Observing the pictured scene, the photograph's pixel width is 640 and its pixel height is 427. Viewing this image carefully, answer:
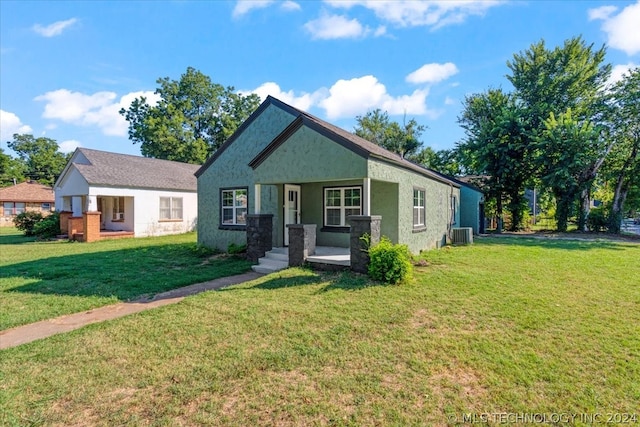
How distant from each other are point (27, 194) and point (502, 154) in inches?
1783

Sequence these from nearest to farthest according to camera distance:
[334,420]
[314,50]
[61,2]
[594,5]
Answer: [334,420] < [61,2] < [594,5] < [314,50]

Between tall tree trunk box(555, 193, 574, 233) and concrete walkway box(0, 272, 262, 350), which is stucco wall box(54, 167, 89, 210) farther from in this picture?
tall tree trunk box(555, 193, 574, 233)

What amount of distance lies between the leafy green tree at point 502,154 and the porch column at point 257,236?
17810 mm

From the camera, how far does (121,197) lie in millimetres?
20719

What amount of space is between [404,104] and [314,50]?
2513 cm

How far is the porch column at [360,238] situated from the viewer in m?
7.76

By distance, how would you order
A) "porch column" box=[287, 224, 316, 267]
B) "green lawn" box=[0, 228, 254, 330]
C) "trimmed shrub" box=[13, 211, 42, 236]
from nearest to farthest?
"green lawn" box=[0, 228, 254, 330]
"porch column" box=[287, 224, 316, 267]
"trimmed shrub" box=[13, 211, 42, 236]

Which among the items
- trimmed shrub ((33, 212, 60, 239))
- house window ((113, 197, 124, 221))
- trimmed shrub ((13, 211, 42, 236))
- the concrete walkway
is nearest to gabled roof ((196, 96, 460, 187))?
the concrete walkway

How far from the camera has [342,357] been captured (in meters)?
3.94

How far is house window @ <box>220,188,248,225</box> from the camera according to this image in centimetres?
1241

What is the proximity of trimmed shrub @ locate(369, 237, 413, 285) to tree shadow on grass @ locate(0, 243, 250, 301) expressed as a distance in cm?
409

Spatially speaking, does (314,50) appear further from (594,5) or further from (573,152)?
(573,152)

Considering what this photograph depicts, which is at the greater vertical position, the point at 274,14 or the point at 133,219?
the point at 274,14

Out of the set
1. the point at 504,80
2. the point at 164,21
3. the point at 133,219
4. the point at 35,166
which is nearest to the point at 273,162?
the point at 164,21
